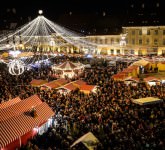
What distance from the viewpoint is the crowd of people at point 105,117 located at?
14.6m

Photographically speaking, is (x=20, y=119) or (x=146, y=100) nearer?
(x=20, y=119)

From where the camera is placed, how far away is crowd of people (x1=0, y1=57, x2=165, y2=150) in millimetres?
14562

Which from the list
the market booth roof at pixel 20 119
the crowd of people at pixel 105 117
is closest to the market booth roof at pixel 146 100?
the crowd of people at pixel 105 117

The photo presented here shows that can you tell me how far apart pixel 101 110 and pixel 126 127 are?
8.92 feet

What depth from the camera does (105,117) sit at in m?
18.0

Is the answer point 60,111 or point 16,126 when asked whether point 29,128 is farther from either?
point 60,111

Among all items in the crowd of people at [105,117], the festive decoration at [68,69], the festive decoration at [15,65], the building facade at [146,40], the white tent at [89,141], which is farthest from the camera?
the building facade at [146,40]

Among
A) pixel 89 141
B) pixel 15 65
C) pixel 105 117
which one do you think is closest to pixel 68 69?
pixel 15 65

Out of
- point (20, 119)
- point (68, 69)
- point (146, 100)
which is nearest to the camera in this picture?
point (20, 119)

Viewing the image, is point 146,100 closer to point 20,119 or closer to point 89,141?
point 89,141

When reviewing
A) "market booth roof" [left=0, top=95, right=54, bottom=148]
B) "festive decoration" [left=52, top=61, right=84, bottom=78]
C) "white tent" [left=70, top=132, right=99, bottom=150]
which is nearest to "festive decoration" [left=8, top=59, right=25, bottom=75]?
"festive decoration" [left=52, top=61, right=84, bottom=78]

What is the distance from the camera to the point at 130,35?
4759 cm

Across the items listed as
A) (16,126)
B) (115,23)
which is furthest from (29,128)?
(115,23)

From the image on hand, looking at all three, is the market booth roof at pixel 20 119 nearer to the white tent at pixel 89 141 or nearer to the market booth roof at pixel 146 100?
the white tent at pixel 89 141
